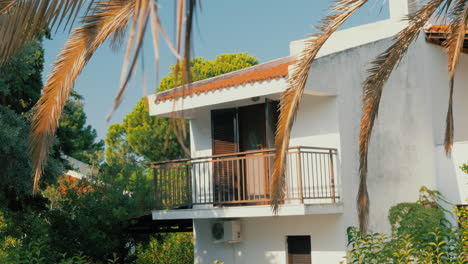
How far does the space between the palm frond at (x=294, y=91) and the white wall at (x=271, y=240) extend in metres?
5.84

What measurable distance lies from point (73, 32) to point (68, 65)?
0.28 meters

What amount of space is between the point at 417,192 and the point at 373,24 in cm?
505

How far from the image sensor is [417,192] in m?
14.3

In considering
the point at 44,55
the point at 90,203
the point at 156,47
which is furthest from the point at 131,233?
the point at 156,47

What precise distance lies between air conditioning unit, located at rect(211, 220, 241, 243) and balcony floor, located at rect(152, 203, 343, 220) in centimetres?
53

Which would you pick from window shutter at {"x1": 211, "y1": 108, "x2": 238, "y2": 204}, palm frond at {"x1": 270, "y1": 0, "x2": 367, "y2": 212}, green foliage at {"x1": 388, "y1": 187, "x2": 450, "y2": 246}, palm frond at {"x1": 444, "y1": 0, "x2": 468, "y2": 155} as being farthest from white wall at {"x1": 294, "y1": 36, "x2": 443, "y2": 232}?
palm frond at {"x1": 270, "y1": 0, "x2": 367, "y2": 212}

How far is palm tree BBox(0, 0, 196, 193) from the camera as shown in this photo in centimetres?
293

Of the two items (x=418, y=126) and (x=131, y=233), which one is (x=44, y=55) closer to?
(x=131, y=233)

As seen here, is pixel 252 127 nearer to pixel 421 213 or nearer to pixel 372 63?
pixel 421 213

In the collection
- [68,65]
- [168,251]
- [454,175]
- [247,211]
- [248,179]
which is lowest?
[168,251]

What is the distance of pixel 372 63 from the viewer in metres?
9.21

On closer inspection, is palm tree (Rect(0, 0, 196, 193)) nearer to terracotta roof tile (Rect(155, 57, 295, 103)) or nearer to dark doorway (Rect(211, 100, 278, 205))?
terracotta roof tile (Rect(155, 57, 295, 103))

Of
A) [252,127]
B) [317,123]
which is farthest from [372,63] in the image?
[252,127]

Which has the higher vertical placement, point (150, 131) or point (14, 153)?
point (150, 131)
